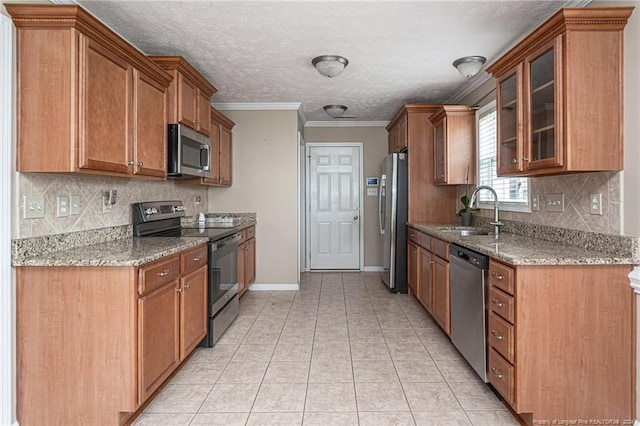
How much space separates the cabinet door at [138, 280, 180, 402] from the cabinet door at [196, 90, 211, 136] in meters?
1.66

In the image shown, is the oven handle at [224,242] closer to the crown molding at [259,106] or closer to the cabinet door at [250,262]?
the cabinet door at [250,262]

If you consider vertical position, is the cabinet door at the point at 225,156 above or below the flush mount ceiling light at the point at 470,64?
below

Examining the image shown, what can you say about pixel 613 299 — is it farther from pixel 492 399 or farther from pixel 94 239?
pixel 94 239

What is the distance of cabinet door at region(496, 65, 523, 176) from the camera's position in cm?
245

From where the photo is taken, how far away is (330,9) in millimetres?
2500

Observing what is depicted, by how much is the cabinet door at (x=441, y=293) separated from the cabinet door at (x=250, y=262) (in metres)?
2.12

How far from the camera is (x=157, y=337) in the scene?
85.8 inches

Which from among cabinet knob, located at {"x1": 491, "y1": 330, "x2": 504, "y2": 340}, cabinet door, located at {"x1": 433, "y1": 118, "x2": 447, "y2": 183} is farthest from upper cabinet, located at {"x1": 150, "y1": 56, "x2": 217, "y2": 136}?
cabinet knob, located at {"x1": 491, "y1": 330, "x2": 504, "y2": 340}

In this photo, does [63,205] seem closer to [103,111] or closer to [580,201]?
[103,111]

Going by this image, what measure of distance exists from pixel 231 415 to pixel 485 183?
3.11 m

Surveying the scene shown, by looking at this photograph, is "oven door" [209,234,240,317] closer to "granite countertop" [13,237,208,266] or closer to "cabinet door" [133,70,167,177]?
"granite countertop" [13,237,208,266]

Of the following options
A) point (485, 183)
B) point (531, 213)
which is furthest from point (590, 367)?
point (485, 183)

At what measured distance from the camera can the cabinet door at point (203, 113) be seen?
3490mm

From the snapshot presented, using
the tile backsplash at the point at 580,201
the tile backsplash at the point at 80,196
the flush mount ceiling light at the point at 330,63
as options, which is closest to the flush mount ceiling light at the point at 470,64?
the flush mount ceiling light at the point at 330,63
